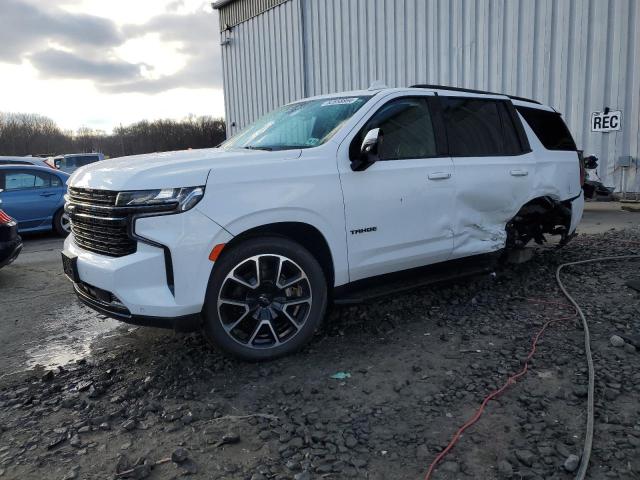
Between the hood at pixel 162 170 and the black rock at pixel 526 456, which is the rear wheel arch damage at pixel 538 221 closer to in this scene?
the hood at pixel 162 170

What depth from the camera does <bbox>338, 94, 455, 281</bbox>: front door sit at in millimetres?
3715

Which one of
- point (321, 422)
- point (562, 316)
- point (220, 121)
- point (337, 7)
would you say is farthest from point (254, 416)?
point (220, 121)

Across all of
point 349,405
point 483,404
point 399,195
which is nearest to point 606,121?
point 399,195

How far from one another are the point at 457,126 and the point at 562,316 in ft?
5.88

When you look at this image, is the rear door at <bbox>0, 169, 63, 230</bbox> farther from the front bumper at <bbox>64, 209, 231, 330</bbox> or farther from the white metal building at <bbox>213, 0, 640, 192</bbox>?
the white metal building at <bbox>213, 0, 640, 192</bbox>

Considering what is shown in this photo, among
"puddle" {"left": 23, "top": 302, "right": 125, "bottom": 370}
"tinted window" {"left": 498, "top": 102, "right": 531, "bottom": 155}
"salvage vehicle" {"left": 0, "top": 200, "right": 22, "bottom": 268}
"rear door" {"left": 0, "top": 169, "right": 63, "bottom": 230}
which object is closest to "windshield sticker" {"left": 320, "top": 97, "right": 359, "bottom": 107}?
"tinted window" {"left": 498, "top": 102, "right": 531, "bottom": 155}

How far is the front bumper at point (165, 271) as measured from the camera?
3021mm

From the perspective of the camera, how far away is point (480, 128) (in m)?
4.71

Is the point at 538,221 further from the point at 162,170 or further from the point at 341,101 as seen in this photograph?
the point at 162,170

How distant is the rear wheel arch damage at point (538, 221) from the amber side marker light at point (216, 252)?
3.02m

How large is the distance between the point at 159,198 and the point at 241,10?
17.2 meters

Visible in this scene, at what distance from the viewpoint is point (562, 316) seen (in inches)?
167

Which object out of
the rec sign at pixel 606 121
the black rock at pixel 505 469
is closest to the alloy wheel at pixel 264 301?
the black rock at pixel 505 469

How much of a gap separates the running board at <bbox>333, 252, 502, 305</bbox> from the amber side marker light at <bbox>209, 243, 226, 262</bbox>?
96 cm
